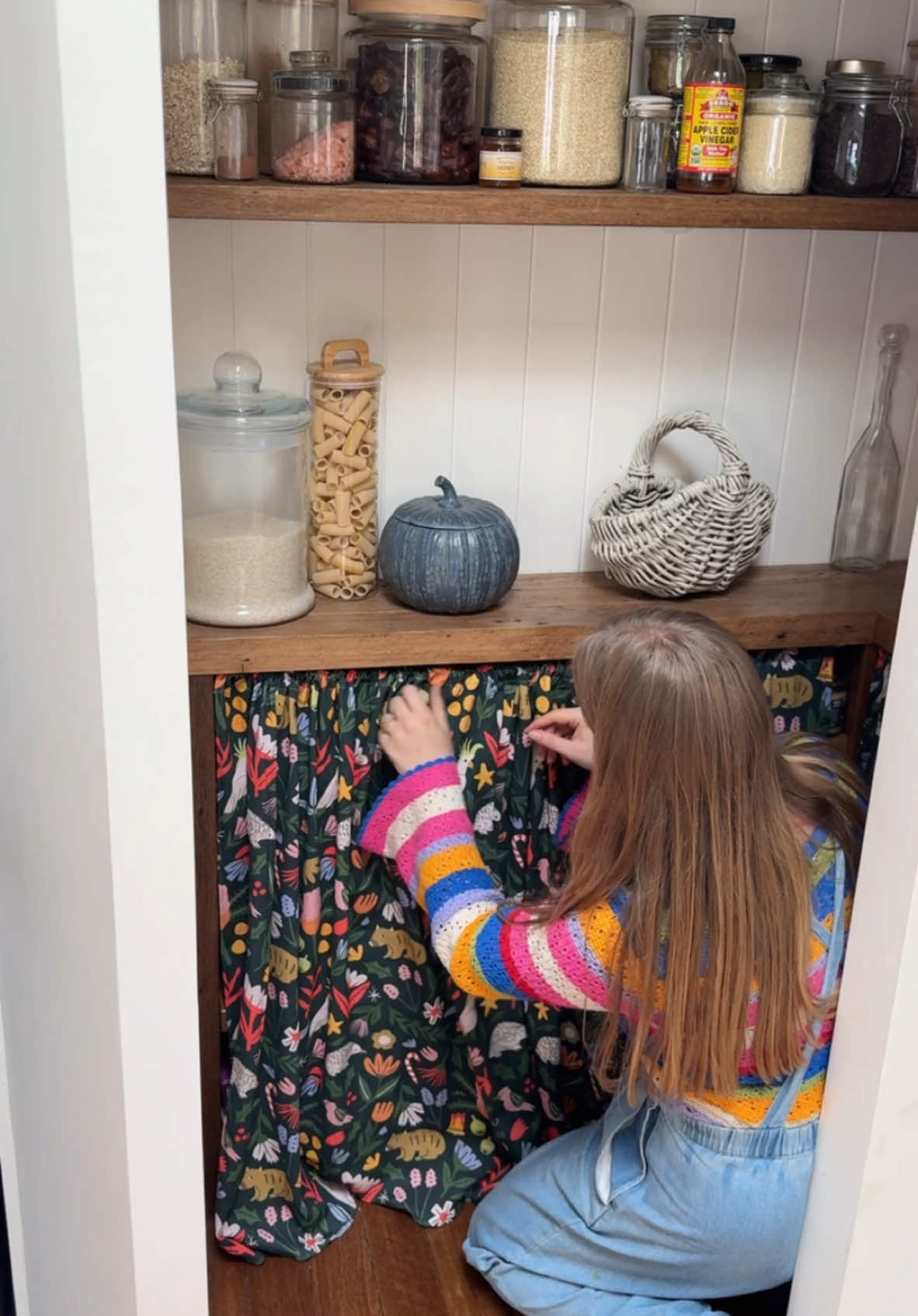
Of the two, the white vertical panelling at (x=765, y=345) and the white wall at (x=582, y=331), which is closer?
the white wall at (x=582, y=331)

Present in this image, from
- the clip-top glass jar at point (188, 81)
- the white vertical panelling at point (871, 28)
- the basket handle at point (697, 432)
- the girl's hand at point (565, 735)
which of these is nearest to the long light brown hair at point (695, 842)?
the girl's hand at point (565, 735)

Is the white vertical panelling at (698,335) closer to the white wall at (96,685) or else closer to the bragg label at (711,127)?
the bragg label at (711,127)

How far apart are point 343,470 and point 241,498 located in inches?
5.3

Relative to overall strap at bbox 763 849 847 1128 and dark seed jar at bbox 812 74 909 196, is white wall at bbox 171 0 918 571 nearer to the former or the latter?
dark seed jar at bbox 812 74 909 196

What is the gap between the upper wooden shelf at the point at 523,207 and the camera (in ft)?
5.10

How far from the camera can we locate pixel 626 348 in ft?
6.54

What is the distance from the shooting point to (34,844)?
1558 millimetres

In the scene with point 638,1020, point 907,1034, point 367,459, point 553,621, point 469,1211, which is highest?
point 367,459

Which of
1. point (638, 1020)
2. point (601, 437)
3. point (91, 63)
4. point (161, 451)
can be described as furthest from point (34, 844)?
point (601, 437)

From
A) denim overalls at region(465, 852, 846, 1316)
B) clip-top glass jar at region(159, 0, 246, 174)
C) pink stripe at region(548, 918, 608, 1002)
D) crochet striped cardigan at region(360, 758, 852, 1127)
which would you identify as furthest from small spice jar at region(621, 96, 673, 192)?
denim overalls at region(465, 852, 846, 1316)

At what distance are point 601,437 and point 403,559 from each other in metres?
0.37

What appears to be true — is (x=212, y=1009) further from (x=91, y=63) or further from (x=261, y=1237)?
(x=91, y=63)

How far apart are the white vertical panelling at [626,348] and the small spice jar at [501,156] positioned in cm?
31

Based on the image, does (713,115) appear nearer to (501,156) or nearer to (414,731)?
(501,156)
